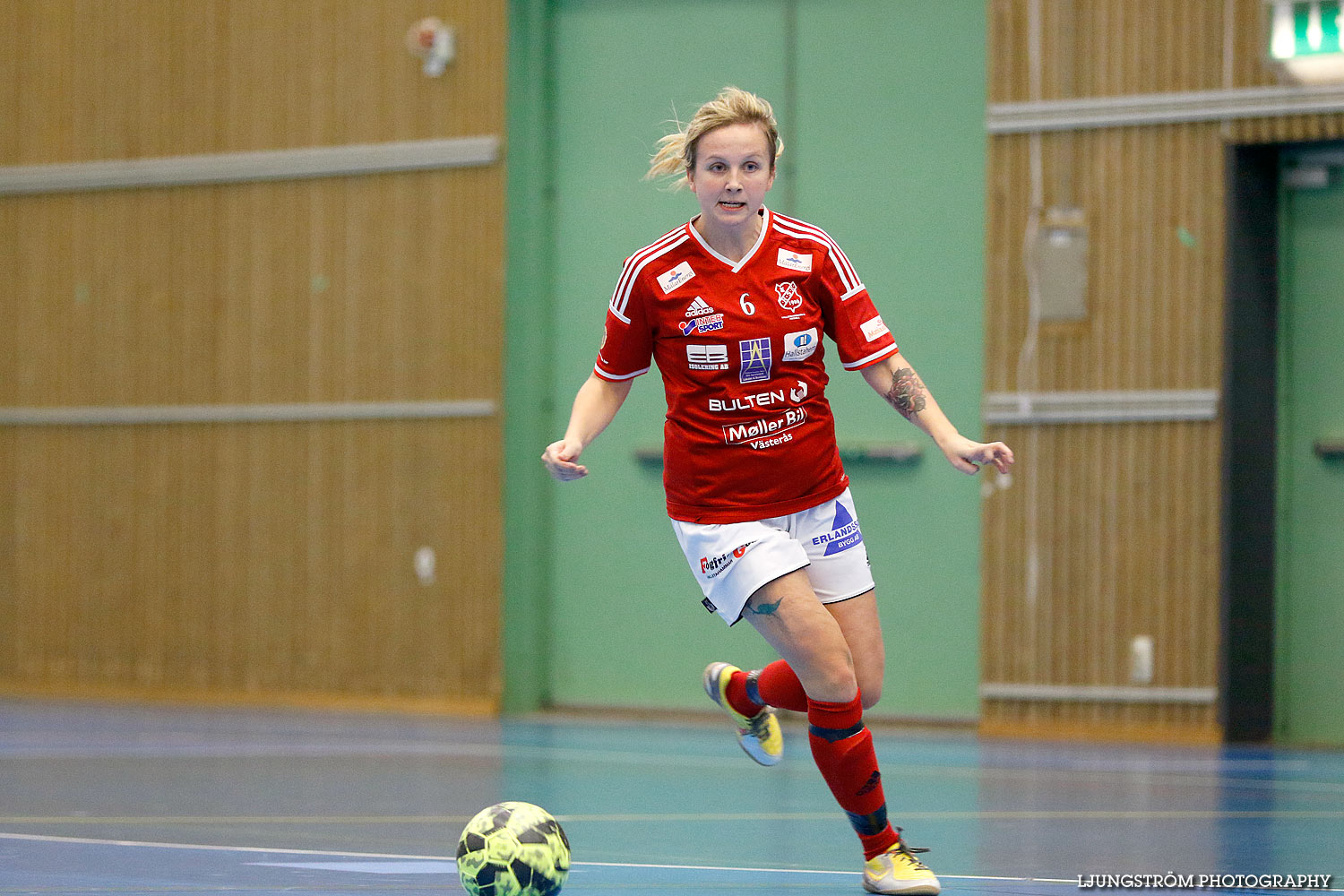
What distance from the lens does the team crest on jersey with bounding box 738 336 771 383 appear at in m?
3.94

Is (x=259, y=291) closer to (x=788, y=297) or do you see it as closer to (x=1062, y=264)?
(x=1062, y=264)

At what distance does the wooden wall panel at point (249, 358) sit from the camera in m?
10.1

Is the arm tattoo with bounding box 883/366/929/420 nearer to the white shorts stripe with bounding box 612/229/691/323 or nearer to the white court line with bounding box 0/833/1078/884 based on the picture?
the white shorts stripe with bounding box 612/229/691/323

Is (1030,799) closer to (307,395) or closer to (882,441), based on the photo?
(882,441)

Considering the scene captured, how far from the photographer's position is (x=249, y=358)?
10750 millimetres

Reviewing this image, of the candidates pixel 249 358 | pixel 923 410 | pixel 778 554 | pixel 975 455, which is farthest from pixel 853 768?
pixel 249 358

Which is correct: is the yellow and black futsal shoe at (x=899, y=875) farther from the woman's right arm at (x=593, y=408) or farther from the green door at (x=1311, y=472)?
the green door at (x=1311, y=472)

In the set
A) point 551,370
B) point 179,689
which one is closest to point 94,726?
point 179,689

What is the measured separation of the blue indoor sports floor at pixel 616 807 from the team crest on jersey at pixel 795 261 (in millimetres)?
1577

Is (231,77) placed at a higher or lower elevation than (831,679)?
higher

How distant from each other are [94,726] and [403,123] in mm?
4274

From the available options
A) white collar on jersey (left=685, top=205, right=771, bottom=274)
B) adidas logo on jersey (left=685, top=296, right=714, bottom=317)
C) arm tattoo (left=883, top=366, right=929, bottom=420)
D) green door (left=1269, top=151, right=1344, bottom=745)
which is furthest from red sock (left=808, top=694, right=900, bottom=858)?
green door (left=1269, top=151, right=1344, bottom=745)

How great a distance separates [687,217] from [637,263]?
234 inches

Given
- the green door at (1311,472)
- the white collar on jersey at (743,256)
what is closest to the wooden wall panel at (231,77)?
the green door at (1311,472)
